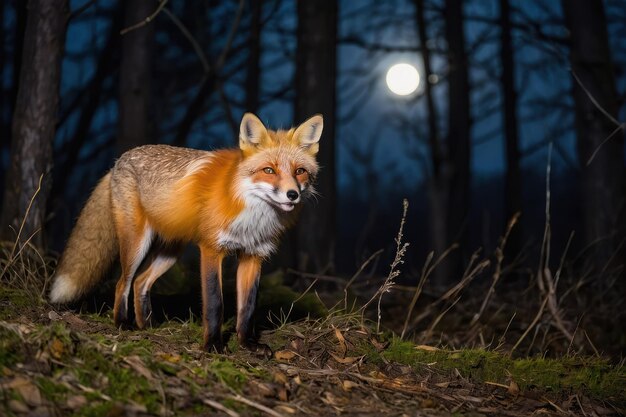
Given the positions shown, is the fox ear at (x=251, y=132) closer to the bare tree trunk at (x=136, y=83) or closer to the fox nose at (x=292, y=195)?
the fox nose at (x=292, y=195)

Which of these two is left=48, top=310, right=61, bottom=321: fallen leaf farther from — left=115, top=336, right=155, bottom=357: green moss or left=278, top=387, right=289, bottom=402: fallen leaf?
left=278, top=387, right=289, bottom=402: fallen leaf

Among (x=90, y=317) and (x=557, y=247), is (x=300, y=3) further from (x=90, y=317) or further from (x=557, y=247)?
(x=557, y=247)

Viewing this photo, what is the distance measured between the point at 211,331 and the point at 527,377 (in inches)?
→ 80.7

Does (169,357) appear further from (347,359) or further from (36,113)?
(36,113)

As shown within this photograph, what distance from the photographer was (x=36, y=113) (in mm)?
5641

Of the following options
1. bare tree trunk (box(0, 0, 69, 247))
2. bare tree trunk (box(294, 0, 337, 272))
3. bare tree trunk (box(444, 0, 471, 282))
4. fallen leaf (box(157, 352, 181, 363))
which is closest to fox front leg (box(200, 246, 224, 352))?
fallen leaf (box(157, 352, 181, 363))

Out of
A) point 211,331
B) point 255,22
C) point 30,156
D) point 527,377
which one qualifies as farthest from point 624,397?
point 255,22

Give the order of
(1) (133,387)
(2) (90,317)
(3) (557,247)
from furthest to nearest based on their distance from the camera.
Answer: (3) (557,247) < (2) (90,317) < (1) (133,387)

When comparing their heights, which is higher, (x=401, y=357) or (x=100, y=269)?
(x=100, y=269)

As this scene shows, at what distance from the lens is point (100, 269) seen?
15.8 ft

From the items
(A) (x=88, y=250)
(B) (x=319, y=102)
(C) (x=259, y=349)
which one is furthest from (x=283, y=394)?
(B) (x=319, y=102)

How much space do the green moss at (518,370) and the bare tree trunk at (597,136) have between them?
388 cm

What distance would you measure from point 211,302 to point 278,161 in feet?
3.13

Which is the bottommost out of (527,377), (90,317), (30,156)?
(527,377)
